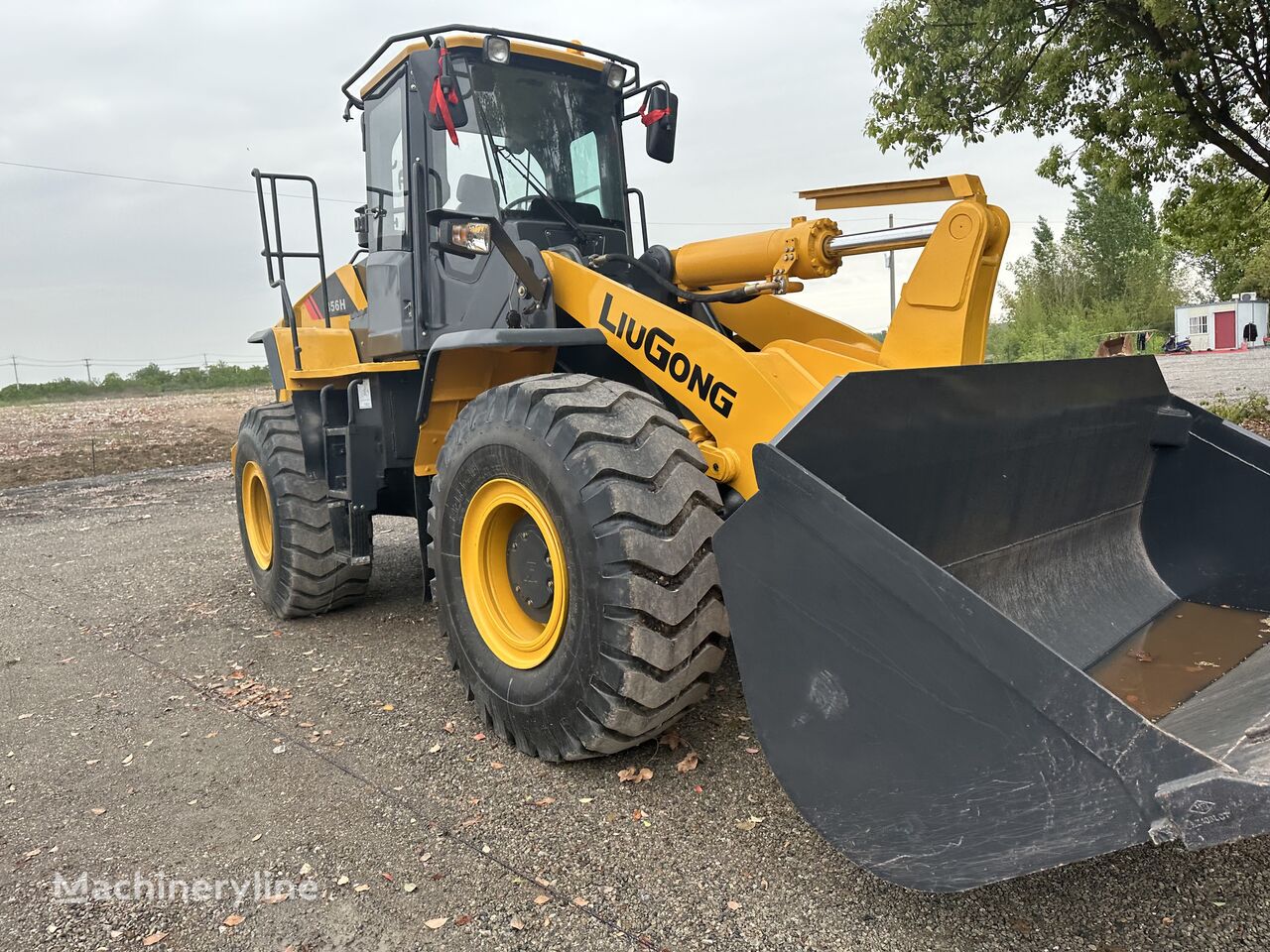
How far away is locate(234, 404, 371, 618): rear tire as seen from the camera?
18.1 feet

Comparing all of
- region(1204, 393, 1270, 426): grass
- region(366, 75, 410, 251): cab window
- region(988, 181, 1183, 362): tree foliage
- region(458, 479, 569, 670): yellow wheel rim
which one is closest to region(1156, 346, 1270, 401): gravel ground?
region(1204, 393, 1270, 426): grass

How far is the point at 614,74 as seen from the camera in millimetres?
4984

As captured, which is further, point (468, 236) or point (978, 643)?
point (468, 236)

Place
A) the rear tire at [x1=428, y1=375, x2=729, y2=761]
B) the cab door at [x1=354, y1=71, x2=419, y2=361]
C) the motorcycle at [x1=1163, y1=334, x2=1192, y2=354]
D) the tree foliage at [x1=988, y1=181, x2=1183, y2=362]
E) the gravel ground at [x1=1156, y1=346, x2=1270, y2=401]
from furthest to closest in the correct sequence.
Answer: the tree foliage at [x1=988, y1=181, x2=1183, y2=362]
the motorcycle at [x1=1163, y1=334, x2=1192, y2=354]
the gravel ground at [x1=1156, y1=346, x2=1270, y2=401]
the cab door at [x1=354, y1=71, x2=419, y2=361]
the rear tire at [x1=428, y1=375, x2=729, y2=761]

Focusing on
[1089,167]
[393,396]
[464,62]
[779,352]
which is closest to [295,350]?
[393,396]

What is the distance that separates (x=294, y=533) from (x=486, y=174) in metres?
2.43

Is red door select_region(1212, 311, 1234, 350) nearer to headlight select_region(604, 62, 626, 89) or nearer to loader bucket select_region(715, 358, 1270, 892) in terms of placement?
headlight select_region(604, 62, 626, 89)

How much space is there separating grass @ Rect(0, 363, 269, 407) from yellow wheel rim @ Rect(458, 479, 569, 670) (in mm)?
32341

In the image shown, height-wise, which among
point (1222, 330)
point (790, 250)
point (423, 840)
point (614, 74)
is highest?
point (614, 74)

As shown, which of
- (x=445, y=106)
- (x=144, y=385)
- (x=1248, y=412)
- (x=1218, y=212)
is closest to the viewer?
(x=445, y=106)

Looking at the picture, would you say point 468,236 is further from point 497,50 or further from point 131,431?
point 131,431

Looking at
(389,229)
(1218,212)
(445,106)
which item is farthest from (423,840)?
(1218,212)

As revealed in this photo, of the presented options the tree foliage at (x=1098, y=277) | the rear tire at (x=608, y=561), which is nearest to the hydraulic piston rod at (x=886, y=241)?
the rear tire at (x=608, y=561)

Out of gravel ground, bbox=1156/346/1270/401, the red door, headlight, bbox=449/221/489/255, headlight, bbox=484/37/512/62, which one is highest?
headlight, bbox=484/37/512/62
